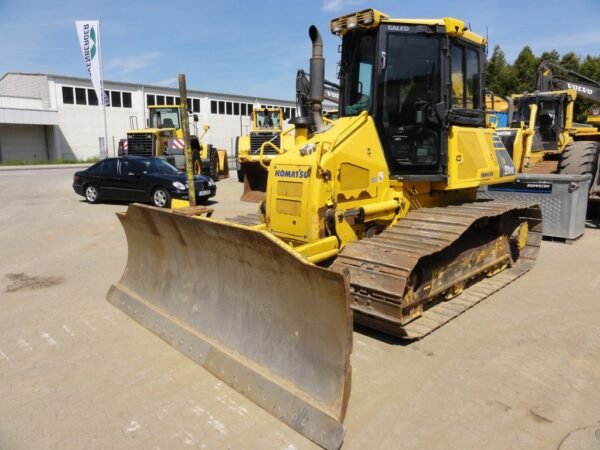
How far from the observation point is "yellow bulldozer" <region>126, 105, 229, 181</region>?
17.2 m

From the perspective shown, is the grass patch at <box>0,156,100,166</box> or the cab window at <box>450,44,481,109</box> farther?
the grass patch at <box>0,156,100,166</box>

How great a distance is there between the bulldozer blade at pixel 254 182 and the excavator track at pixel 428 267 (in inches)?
313

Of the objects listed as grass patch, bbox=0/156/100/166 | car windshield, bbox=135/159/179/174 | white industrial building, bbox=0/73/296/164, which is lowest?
car windshield, bbox=135/159/179/174

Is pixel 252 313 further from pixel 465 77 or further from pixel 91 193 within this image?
pixel 91 193

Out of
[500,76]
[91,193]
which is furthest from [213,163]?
[500,76]

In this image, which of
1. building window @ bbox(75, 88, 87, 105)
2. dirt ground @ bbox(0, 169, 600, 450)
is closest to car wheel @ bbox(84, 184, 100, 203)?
dirt ground @ bbox(0, 169, 600, 450)

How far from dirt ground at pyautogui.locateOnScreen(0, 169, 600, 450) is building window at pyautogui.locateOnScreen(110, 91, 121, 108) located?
111ft

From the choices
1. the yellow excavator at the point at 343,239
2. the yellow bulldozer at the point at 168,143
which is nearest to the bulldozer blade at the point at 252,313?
the yellow excavator at the point at 343,239

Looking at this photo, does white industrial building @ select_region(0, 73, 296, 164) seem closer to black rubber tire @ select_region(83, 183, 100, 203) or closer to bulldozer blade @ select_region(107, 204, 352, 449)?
black rubber tire @ select_region(83, 183, 100, 203)

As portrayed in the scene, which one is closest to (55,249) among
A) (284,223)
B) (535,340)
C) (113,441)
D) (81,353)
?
(81,353)

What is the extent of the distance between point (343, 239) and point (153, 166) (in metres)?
9.73

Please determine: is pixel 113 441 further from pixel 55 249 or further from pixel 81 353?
pixel 55 249

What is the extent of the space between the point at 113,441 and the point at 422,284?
9.57ft

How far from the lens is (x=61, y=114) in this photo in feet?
114
